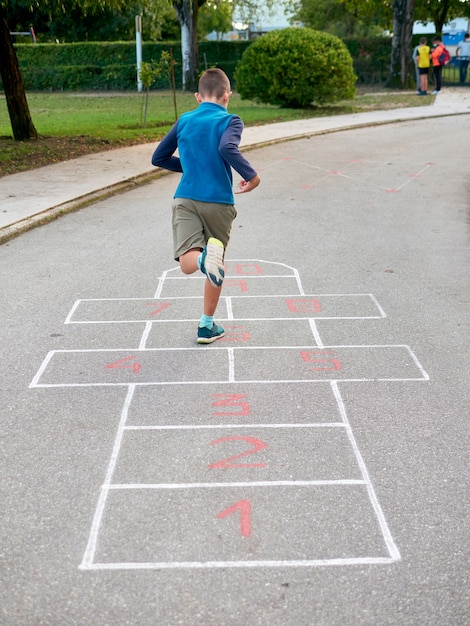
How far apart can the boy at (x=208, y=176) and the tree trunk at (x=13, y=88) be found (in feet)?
43.6

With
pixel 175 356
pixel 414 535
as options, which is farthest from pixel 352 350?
pixel 414 535

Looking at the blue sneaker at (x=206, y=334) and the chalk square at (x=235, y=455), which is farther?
the blue sneaker at (x=206, y=334)

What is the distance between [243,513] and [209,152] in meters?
2.76

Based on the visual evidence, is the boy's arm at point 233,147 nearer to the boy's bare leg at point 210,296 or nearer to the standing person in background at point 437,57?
the boy's bare leg at point 210,296

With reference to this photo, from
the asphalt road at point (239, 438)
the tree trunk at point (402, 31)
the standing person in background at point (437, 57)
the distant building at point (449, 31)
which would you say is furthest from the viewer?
the distant building at point (449, 31)

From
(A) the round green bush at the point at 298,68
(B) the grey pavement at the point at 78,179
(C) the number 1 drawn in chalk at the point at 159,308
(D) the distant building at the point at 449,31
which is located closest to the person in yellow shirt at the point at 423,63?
(A) the round green bush at the point at 298,68

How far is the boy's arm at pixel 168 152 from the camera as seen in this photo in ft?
19.5

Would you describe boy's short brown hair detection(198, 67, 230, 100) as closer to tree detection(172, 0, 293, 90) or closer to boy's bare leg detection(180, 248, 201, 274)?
boy's bare leg detection(180, 248, 201, 274)

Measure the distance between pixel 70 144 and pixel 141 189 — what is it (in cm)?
546

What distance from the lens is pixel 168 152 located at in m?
6.10

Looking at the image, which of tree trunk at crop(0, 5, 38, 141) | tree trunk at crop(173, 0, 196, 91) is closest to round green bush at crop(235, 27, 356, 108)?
tree trunk at crop(0, 5, 38, 141)

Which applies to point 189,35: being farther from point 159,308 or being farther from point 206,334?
point 206,334

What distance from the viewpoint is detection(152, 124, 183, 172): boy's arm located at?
5952 millimetres

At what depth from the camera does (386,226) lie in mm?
10789
